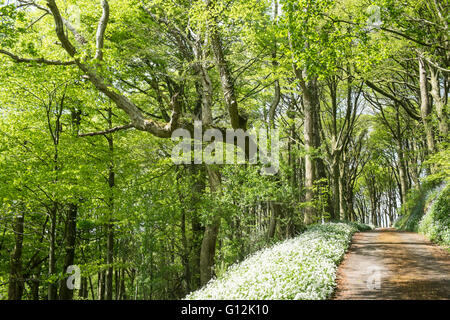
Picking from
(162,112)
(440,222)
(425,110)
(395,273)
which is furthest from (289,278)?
(425,110)

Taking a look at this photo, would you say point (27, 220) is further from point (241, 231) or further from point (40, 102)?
point (241, 231)

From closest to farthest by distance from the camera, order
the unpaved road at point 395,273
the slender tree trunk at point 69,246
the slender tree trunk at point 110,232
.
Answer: the unpaved road at point 395,273
the slender tree trunk at point 110,232
the slender tree trunk at point 69,246

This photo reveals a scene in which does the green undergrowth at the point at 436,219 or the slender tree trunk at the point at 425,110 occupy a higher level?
the slender tree trunk at the point at 425,110

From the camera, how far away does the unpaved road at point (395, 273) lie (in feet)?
20.0

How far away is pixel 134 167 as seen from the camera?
15938 mm

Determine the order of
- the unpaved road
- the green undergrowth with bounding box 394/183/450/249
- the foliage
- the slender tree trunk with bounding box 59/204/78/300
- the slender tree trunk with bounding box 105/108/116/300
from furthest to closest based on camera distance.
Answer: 1. the slender tree trunk with bounding box 59/204/78/300
2. the slender tree trunk with bounding box 105/108/116/300
3. the green undergrowth with bounding box 394/183/450/249
4. the foliage
5. the unpaved road

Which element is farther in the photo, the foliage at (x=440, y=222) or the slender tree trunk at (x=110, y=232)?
the slender tree trunk at (x=110, y=232)

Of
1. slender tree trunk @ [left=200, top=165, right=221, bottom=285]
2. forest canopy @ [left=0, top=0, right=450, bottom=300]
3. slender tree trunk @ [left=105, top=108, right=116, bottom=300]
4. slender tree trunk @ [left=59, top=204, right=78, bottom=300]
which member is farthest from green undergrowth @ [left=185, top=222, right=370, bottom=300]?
slender tree trunk @ [left=59, top=204, right=78, bottom=300]

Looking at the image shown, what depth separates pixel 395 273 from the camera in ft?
24.6

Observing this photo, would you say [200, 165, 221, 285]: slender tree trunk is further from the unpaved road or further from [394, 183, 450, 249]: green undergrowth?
[394, 183, 450, 249]: green undergrowth

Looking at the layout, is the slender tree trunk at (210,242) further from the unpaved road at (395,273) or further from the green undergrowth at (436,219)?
the green undergrowth at (436,219)

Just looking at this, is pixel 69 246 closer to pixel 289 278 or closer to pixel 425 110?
pixel 289 278

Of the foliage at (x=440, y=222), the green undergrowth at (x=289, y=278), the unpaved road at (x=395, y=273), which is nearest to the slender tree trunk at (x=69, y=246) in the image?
the green undergrowth at (x=289, y=278)

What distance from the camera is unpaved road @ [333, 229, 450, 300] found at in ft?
20.0
